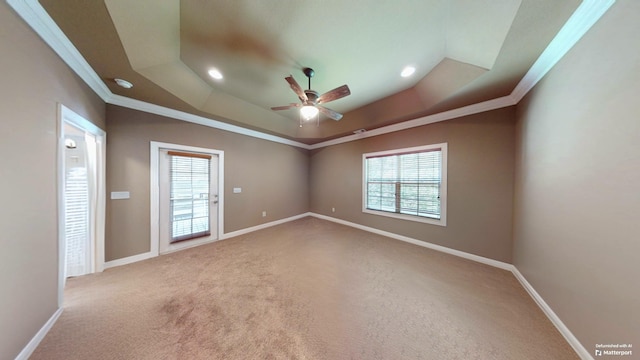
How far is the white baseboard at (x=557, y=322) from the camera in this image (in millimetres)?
1271

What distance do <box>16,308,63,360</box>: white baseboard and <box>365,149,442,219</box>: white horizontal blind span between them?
4511mm

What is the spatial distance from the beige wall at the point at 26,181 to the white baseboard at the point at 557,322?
13.0ft

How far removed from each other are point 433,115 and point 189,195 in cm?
484

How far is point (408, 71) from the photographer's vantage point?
2467 millimetres

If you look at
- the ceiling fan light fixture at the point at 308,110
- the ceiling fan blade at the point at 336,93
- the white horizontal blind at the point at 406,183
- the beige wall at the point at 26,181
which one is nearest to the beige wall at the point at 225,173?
the beige wall at the point at 26,181

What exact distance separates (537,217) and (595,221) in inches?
30.6

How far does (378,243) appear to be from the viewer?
3.45 m

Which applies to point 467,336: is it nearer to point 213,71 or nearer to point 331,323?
point 331,323

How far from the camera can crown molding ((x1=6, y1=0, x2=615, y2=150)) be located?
4.08 ft

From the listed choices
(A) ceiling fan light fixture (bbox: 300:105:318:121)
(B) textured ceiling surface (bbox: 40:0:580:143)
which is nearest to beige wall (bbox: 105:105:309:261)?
(B) textured ceiling surface (bbox: 40:0:580:143)

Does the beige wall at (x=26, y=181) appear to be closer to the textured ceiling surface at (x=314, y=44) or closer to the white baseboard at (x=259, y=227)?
the textured ceiling surface at (x=314, y=44)

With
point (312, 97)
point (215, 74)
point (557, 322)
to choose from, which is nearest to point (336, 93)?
point (312, 97)

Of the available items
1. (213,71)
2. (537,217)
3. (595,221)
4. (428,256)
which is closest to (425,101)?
(537,217)

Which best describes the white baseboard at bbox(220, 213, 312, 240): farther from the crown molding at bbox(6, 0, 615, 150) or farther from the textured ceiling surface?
the textured ceiling surface
